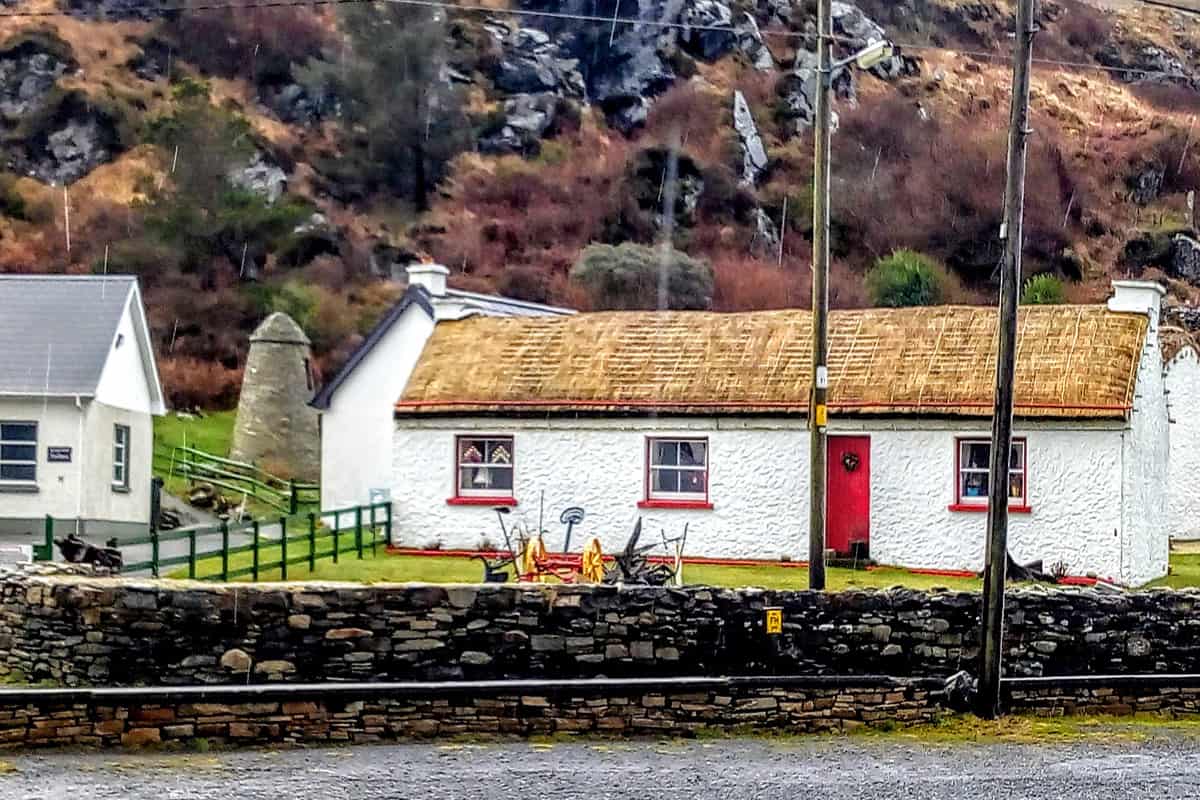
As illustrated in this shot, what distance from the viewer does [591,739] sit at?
16.1 meters

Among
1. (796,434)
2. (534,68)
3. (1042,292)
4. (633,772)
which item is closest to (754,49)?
(534,68)

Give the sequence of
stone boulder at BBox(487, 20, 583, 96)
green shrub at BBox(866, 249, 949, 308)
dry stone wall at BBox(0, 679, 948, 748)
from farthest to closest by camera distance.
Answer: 1. stone boulder at BBox(487, 20, 583, 96)
2. green shrub at BBox(866, 249, 949, 308)
3. dry stone wall at BBox(0, 679, 948, 748)

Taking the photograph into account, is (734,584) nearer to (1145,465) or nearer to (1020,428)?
(1020,428)

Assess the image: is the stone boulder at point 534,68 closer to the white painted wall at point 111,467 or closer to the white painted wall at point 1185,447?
the white painted wall at point 111,467

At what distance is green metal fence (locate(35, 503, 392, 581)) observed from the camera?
20.0m

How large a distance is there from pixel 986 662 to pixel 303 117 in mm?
61765

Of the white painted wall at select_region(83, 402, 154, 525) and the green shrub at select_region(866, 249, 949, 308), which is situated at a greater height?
the green shrub at select_region(866, 249, 949, 308)

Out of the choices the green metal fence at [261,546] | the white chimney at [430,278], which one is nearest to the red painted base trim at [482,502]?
the green metal fence at [261,546]

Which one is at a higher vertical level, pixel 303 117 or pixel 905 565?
pixel 303 117

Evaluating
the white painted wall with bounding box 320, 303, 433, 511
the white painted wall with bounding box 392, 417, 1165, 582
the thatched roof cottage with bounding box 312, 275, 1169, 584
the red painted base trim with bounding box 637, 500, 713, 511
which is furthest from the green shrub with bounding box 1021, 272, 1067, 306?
the red painted base trim with bounding box 637, 500, 713, 511

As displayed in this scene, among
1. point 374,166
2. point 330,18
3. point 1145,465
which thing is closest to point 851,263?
point 374,166

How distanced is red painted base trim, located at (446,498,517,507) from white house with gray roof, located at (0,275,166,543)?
22.1 feet

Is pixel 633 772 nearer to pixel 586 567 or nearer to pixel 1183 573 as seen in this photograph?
pixel 586 567

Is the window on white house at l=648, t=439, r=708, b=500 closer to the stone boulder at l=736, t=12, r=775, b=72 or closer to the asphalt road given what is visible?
the asphalt road
